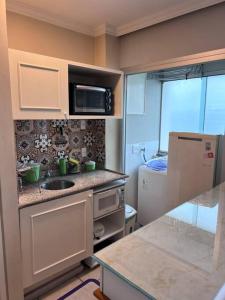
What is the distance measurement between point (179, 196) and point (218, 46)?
5.23 feet

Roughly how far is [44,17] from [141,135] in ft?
6.38

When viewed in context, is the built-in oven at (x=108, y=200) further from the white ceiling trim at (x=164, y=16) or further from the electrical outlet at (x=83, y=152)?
the white ceiling trim at (x=164, y=16)

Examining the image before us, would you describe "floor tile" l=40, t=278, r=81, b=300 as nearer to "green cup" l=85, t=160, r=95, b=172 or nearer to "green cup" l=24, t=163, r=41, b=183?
"green cup" l=24, t=163, r=41, b=183

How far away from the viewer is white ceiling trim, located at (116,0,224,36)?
6.43ft

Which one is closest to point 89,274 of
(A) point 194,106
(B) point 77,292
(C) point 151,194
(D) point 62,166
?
(B) point 77,292

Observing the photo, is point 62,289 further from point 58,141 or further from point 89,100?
point 89,100

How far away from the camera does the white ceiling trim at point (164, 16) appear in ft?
6.43

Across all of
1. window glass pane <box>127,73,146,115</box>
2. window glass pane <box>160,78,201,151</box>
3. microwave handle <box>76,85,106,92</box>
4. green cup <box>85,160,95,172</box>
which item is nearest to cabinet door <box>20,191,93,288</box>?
green cup <box>85,160,95,172</box>

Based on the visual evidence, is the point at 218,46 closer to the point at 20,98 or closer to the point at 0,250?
the point at 20,98

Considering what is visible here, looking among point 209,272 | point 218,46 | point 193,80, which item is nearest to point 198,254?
point 209,272

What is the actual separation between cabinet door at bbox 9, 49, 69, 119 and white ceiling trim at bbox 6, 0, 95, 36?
2.02 ft

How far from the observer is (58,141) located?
2525mm

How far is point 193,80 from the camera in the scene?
10.7 ft

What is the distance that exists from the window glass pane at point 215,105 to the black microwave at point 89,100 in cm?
149
